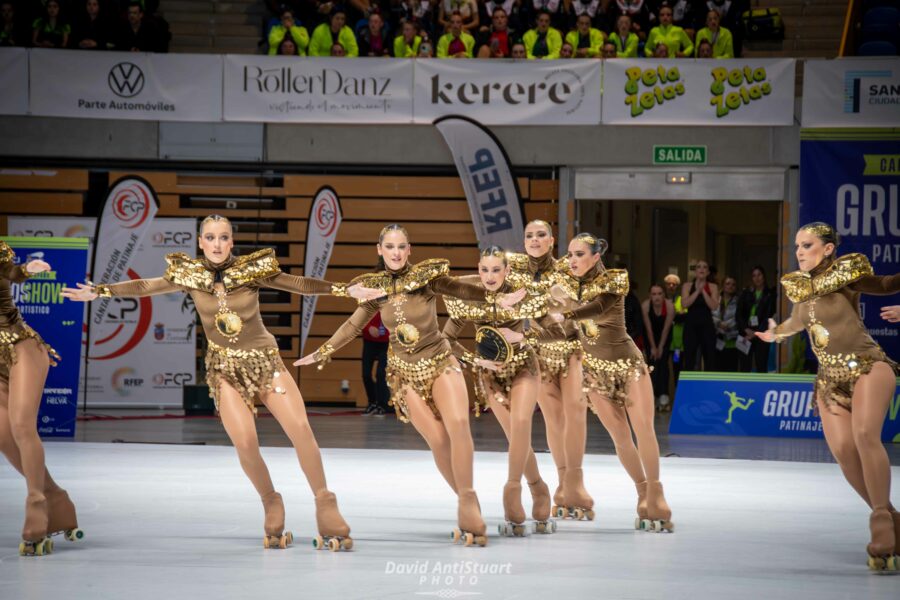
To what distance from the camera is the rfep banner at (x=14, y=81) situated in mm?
15320

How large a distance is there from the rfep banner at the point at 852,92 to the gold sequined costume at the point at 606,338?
864cm

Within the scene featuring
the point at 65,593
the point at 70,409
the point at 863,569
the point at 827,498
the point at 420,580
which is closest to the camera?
the point at 65,593

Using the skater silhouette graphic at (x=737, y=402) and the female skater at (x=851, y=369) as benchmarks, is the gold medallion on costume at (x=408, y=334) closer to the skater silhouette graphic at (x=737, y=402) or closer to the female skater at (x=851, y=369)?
the female skater at (x=851, y=369)

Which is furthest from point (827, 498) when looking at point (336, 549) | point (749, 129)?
point (749, 129)

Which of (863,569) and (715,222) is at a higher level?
(715,222)

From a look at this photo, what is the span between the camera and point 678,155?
1577cm

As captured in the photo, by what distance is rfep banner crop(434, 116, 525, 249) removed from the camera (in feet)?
51.5

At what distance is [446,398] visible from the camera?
21.5 feet

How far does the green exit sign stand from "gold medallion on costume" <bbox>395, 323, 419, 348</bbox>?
32.2ft

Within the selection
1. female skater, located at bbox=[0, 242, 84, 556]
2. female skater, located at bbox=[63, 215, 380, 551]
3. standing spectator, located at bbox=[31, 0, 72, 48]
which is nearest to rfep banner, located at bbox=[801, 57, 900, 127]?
standing spectator, located at bbox=[31, 0, 72, 48]

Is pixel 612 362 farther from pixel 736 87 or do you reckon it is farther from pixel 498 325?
pixel 736 87

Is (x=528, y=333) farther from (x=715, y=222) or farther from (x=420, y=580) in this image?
(x=715, y=222)

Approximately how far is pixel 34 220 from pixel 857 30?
35.9 ft

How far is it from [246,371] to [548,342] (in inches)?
77.5
